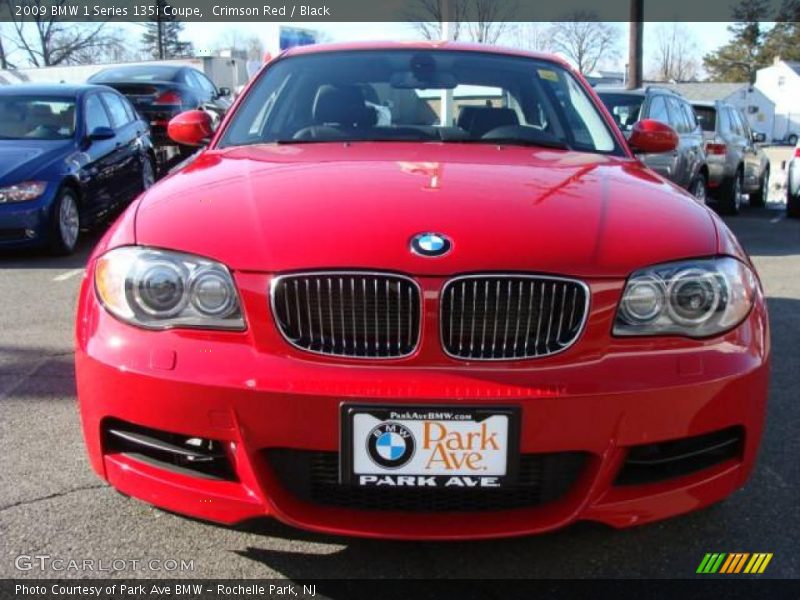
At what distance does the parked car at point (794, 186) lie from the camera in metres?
11.0

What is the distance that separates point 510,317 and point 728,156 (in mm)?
10981

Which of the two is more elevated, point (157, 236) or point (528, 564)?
point (157, 236)

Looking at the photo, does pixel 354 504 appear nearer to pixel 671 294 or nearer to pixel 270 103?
pixel 671 294

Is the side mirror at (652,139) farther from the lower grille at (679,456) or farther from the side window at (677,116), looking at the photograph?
the side window at (677,116)

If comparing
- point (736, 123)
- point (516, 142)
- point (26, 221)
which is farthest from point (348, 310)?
point (736, 123)

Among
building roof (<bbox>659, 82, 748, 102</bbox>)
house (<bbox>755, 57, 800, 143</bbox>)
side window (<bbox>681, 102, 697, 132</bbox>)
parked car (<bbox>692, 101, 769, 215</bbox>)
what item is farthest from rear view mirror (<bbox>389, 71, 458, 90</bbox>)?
house (<bbox>755, 57, 800, 143</bbox>)

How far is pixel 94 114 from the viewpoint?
8.37 metres

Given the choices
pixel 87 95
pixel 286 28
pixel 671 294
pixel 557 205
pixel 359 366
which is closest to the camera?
pixel 359 366

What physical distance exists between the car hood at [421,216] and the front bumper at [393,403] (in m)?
0.17

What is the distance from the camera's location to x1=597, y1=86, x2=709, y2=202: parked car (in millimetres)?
9211

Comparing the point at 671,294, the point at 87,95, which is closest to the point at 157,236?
the point at 671,294

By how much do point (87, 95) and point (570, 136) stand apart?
20.7 ft

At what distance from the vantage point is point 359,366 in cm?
208

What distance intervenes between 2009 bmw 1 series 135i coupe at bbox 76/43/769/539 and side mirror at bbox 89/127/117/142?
5.99m
